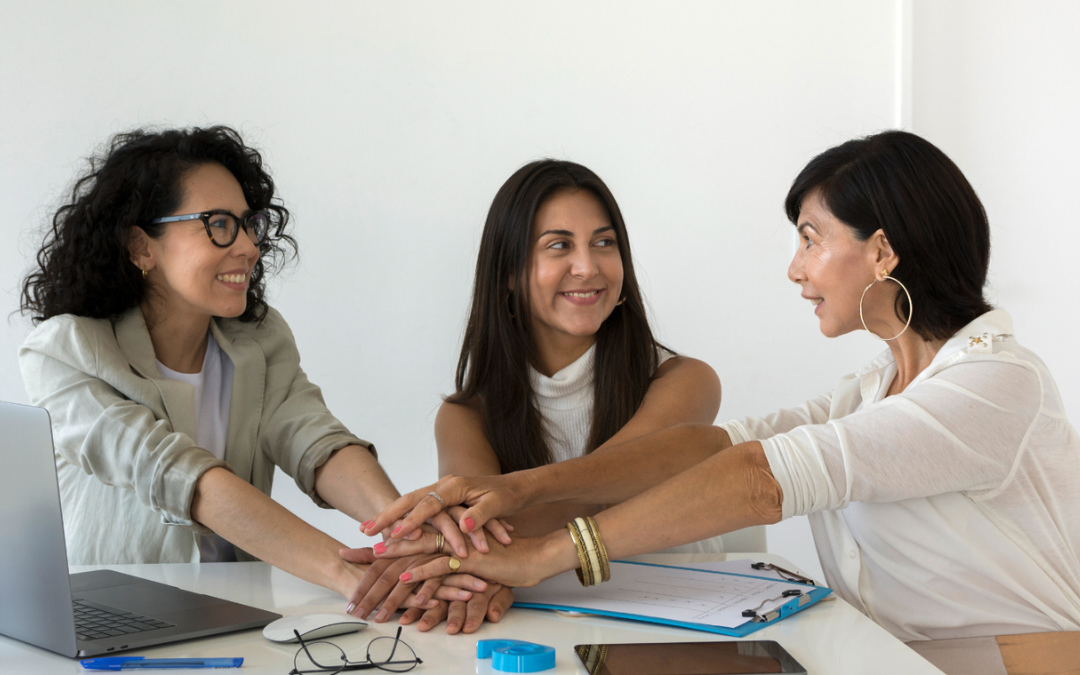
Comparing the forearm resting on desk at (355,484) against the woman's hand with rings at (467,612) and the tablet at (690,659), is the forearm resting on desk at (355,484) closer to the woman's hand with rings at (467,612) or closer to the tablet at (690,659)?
the woman's hand with rings at (467,612)

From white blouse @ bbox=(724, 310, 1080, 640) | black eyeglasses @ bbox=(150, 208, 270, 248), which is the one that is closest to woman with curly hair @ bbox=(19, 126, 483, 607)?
black eyeglasses @ bbox=(150, 208, 270, 248)

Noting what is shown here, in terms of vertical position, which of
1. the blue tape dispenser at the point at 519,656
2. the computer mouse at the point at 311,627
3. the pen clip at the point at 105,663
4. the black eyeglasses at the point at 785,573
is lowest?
the black eyeglasses at the point at 785,573

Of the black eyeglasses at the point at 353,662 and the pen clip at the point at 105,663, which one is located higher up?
the pen clip at the point at 105,663

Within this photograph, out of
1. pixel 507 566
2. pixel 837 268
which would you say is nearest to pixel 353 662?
pixel 507 566

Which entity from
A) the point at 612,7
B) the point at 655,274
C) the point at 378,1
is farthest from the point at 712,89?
the point at 378,1

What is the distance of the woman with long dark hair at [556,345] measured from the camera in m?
2.09

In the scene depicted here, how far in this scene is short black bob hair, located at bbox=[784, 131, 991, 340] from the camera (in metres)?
1.49

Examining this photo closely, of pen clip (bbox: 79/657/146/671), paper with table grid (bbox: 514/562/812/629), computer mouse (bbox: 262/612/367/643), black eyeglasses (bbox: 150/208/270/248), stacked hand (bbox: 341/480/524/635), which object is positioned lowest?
paper with table grid (bbox: 514/562/812/629)

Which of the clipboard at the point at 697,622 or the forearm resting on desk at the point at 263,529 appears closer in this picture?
the clipboard at the point at 697,622

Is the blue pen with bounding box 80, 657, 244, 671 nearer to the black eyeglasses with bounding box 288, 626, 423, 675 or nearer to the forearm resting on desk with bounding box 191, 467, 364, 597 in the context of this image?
the black eyeglasses with bounding box 288, 626, 423, 675

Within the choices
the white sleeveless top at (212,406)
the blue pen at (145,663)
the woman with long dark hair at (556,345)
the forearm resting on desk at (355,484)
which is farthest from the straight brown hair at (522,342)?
the blue pen at (145,663)

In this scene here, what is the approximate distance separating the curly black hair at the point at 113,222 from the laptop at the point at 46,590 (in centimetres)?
93

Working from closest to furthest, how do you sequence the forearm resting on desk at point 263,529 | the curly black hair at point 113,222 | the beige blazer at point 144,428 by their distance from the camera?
1. the forearm resting on desk at point 263,529
2. the beige blazer at point 144,428
3. the curly black hair at point 113,222

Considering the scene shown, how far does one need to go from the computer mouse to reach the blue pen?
0.09 metres
